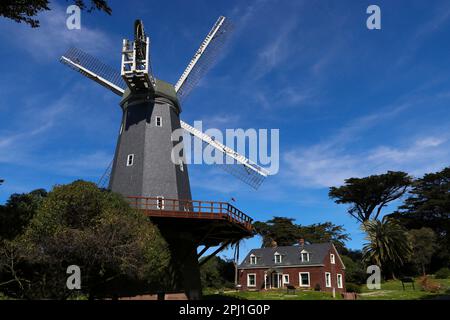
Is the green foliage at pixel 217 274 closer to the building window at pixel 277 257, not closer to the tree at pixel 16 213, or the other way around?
the building window at pixel 277 257

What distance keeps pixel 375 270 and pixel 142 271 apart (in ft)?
108

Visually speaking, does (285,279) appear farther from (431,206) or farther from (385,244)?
(431,206)

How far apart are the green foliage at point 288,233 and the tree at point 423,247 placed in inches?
674

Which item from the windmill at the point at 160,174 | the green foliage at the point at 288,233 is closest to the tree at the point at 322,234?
the green foliage at the point at 288,233

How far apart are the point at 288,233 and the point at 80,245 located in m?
53.5

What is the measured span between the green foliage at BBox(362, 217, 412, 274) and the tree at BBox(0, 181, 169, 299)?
104 ft

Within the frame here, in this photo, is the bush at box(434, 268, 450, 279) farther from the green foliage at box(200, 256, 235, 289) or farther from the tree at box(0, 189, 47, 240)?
the tree at box(0, 189, 47, 240)

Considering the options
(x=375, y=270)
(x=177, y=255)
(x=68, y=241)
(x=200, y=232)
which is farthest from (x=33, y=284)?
(x=375, y=270)

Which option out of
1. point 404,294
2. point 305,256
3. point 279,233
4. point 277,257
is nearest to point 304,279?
point 305,256

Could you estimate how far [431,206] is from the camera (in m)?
60.1

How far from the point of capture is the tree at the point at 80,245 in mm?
16531

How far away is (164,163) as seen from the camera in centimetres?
2636
